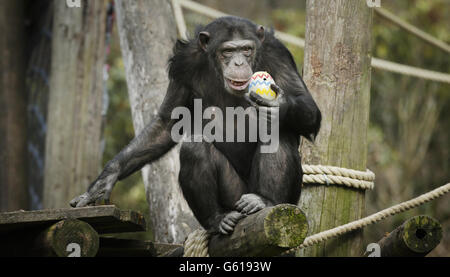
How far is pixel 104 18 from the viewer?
6.10m

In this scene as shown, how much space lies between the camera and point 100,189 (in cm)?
417

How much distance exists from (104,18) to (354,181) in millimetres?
3095

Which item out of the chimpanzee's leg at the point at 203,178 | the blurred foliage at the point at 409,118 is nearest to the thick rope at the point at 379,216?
the chimpanzee's leg at the point at 203,178

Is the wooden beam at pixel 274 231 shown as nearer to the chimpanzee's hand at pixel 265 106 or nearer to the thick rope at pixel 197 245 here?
the thick rope at pixel 197 245

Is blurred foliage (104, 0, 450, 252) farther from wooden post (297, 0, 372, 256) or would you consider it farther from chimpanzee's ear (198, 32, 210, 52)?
wooden post (297, 0, 372, 256)

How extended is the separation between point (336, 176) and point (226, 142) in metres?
0.77

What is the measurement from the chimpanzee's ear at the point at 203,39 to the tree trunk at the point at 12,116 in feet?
8.28

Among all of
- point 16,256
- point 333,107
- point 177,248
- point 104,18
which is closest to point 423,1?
point 104,18

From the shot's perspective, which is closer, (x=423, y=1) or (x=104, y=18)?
(x=104, y=18)

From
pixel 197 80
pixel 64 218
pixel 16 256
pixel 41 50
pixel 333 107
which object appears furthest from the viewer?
pixel 41 50

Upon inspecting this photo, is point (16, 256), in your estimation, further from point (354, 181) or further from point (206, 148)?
point (354, 181)

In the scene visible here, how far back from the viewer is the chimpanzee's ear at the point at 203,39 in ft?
14.7

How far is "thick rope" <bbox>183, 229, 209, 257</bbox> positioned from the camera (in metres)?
3.69

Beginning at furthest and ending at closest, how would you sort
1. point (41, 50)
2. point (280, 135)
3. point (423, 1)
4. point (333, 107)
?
point (423, 1) < point (41, 50) < point (333, 107) < point (280, 135)
